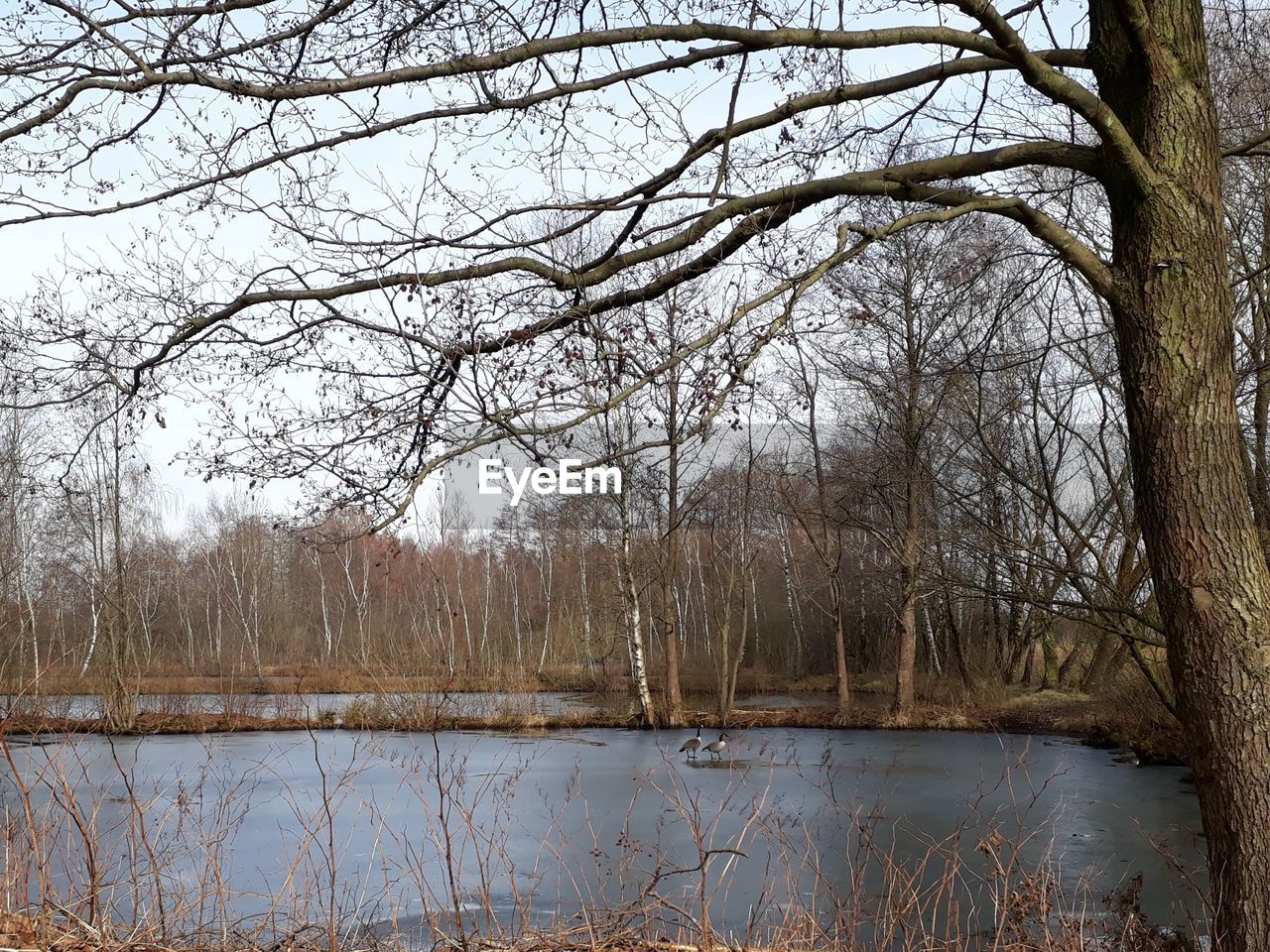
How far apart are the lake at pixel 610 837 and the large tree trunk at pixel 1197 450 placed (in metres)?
0.64

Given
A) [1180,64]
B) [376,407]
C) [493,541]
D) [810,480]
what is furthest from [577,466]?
[493,541]

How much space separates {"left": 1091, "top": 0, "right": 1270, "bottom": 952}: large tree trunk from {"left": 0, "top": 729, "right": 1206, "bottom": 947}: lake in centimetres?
64

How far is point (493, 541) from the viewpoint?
3459 cm

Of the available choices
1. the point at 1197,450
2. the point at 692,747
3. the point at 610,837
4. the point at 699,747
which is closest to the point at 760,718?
the point at 699,747

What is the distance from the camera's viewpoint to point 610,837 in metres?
8.78

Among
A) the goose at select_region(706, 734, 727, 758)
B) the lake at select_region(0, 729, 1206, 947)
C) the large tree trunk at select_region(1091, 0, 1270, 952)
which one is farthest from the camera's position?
the goose at select_region(706, 734, 727, 758)

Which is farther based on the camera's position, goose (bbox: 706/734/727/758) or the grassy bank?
the grassy bank

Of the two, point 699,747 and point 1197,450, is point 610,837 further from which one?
point 1197,450

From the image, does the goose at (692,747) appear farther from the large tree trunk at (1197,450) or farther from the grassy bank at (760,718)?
the large tree trunk at (1197,450)

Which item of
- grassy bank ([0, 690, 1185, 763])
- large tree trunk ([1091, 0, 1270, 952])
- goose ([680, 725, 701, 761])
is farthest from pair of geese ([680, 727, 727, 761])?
large tree trunk ([1091, 0, 1270, 952])

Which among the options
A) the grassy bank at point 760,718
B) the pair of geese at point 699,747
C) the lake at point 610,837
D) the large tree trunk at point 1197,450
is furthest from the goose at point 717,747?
the large tree trunk at point 1197,450

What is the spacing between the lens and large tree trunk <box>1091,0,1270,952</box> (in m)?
3.21

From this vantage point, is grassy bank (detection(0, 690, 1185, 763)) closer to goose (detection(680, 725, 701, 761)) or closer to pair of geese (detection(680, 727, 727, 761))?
goose (detection(680, 725, 701, 761))

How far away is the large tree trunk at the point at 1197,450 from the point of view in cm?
321
